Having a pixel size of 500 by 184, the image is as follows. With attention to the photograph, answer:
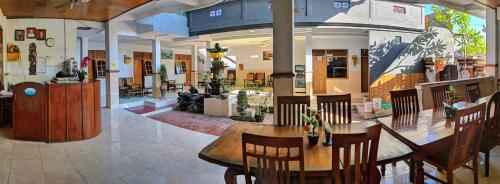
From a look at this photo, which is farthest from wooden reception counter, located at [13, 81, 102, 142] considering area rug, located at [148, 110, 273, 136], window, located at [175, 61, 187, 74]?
window, located at [175, 61, 187, 74]

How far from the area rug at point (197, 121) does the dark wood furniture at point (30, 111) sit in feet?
9.16

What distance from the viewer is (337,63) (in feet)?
44.7

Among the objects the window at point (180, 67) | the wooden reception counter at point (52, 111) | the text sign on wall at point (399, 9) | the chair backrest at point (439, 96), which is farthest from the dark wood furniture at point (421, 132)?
the window at point (180, 67)

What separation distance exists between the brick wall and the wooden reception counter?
9450mm

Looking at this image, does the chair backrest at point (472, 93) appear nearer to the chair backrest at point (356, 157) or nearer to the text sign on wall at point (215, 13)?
the chair backrest at point (356, 157)

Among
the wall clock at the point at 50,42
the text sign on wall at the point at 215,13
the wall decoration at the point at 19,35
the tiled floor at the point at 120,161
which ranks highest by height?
the text sign on wall at the point at 215,13

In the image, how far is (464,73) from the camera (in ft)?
34.0

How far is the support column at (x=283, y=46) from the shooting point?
442 cm

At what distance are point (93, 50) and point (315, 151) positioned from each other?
1326cm

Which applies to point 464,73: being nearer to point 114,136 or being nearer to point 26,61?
point 114,136

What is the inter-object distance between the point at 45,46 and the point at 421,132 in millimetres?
8682

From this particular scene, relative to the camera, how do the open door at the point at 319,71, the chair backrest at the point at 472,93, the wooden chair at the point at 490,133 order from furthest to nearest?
the open door at the point at 319,71 → the chair backrest at the point at 472,93 → the wooden chair at the point at 490,133

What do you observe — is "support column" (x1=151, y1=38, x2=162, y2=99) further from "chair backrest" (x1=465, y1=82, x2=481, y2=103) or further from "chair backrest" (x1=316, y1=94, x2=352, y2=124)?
"chair backrest" (x1=465, y1=82, x2=481, y2=103)

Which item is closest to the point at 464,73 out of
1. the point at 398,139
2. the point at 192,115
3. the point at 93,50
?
the point at 192,115
